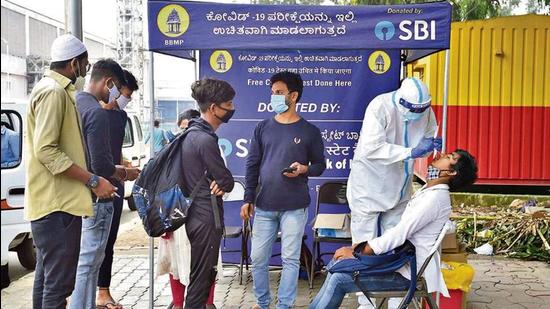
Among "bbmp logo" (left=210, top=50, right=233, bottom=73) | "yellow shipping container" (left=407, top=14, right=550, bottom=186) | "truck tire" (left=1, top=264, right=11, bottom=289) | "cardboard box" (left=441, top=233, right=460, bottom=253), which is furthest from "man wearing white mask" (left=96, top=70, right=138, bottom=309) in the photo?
"yellow shipping container" (left=407, top=14, right=550, bottom=186)

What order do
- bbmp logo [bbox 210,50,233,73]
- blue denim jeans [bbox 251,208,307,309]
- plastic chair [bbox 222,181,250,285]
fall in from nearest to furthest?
1. blue denim jeans [bbox 251,208,307,309]
2. plastic chair [bbox 222,181,250,285]
3. bbmp logo [bbox 210,50,233,73]

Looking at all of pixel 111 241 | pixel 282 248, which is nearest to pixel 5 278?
pixel 111 241

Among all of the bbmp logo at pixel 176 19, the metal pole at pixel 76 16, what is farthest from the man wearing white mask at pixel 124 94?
the metal pole at pixel 76 16

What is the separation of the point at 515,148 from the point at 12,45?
2963cm

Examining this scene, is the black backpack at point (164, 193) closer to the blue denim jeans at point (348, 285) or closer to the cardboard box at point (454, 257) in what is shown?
the blue denim jeans at point (348, 285)

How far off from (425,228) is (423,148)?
68 centimetres

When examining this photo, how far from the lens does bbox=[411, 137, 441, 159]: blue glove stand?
410 cm

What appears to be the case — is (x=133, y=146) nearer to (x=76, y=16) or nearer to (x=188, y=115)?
(x=76, y=16)

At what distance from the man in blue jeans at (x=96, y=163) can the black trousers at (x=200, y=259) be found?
2.51 ft

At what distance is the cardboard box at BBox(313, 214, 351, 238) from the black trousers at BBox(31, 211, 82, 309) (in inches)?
95.5

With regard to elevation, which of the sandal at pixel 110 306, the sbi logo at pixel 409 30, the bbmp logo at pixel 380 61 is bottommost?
the sandal at pixel 110 306

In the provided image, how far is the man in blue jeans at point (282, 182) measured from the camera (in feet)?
15.2

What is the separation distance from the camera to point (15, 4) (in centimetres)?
3331

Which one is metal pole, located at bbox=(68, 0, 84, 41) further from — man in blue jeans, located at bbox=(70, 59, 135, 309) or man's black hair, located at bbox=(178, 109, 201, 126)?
man in blue jeans, located at bbox=(70, 59, 135, 309)
